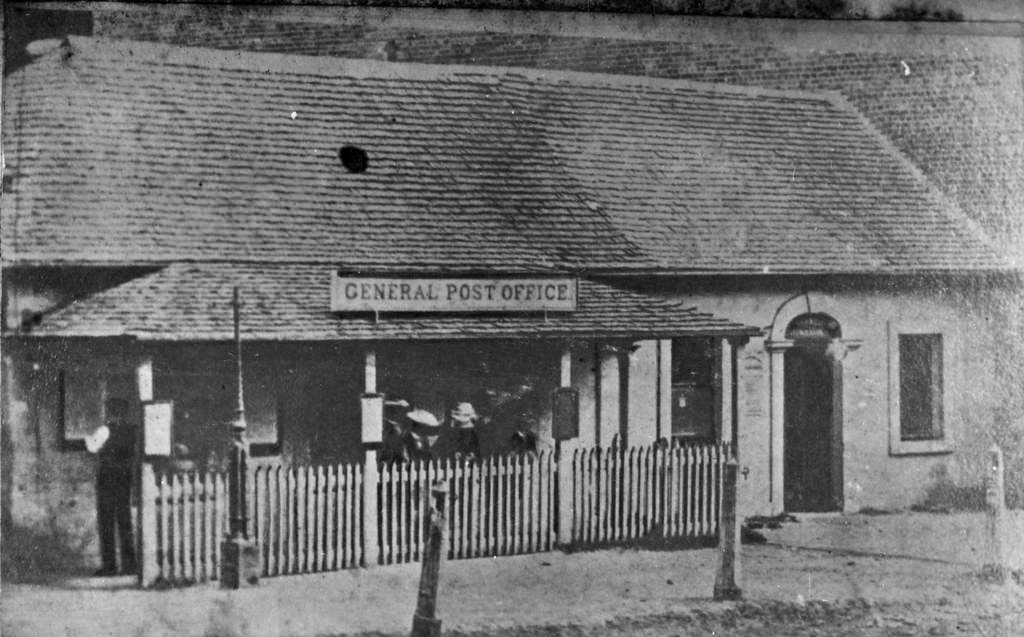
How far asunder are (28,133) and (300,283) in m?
1.79

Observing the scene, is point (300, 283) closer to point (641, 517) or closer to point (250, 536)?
point (250, 536)

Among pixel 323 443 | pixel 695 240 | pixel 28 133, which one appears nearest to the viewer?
pixel 28 133

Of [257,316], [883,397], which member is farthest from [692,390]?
[257,316]

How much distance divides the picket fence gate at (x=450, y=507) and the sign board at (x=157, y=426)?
14 cm

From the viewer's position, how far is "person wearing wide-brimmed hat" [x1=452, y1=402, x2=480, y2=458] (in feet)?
20.1

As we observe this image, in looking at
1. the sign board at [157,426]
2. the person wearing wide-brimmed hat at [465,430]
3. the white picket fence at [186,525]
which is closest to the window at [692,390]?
the person wearing wide-brimmed hat at [465,430]

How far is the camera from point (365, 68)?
248 inches

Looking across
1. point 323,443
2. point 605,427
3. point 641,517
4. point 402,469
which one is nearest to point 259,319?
point 323,443

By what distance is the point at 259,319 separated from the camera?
232 inches

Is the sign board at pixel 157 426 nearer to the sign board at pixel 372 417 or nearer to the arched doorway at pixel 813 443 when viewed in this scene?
the sign board at pixel 372 417

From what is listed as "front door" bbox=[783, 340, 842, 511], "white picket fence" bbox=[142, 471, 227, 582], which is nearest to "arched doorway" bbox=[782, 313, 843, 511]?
"front door" bbox=[783, 340, 842, 511]

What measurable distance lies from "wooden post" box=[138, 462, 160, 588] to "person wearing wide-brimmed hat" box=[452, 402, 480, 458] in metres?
1.83

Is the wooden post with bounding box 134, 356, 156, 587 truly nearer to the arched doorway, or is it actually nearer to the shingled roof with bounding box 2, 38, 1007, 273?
the shingled roof with bounding box 2, 38, 1007, 273

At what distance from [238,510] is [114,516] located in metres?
0.70
